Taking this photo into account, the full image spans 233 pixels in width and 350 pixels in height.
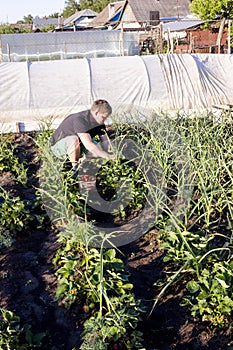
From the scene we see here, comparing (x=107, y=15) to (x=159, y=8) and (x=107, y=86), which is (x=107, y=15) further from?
(x=107, y=86)

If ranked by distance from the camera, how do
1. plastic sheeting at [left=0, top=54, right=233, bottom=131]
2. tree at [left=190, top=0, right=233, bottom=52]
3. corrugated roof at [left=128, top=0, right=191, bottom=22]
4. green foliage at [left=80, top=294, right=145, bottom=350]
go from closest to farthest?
1. green foliage at [left=80, top=294, right=145, bottom=350]
2. plastic sheeting at [left=0, top=54, right=233, bottom=131]
3. tree at [left=190, top=0, right=233, bottom=52]
4. corrugated roof at [left=128, top=0, right=191, bottom=22]

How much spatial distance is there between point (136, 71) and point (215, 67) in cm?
184

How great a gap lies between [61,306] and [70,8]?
75464mm

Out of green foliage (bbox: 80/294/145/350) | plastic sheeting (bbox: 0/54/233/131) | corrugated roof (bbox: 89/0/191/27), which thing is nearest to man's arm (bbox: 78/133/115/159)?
green foliage (bbox: 80/294/145/350)

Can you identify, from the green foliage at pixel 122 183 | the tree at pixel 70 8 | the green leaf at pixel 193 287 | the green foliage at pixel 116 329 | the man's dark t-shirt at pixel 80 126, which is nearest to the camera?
the green foliage at pixel 116 329

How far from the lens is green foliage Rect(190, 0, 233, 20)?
16.8 meters

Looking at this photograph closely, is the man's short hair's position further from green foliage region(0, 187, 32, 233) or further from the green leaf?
the green leaf

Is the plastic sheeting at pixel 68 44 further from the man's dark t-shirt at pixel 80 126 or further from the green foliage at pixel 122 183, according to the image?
the green foliage at pixel 122 183

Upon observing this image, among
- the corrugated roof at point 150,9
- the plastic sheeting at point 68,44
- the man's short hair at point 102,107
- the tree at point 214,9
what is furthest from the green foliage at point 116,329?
the corrugated roof at point 150,9

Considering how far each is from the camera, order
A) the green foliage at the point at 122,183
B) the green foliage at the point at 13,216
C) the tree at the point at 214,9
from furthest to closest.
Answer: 1. the tree at the point at 214,9
2. the green foliage at the point at 122,183
3. the green foliage at the point at 13,216

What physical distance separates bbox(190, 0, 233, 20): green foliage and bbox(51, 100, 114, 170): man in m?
13.9

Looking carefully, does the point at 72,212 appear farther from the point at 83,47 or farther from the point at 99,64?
the point at 83,47

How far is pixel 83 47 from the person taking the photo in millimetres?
21422

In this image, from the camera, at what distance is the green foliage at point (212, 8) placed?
55.2 ft
